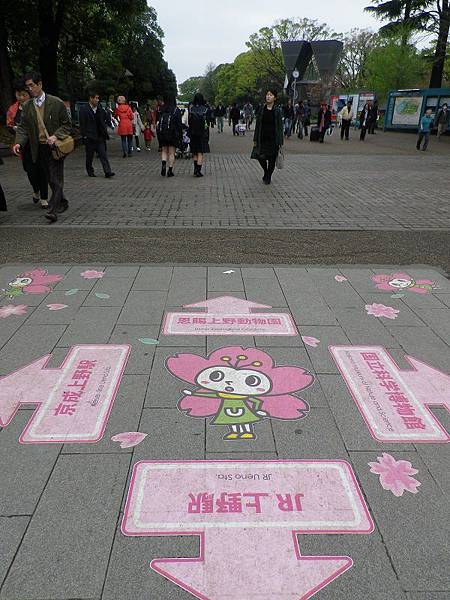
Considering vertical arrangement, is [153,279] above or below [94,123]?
below

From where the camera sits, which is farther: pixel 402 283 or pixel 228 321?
pixel 402 283

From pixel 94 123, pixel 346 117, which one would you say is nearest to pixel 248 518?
pixel 94 123

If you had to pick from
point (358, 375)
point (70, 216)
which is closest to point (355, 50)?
point (70, 216)

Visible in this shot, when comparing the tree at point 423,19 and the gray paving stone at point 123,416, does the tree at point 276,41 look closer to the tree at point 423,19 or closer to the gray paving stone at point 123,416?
the tree at point 423,19

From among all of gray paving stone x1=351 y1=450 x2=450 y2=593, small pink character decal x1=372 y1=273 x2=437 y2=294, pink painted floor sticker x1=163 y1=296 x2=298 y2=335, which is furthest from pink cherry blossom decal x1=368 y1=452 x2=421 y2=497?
small pink character decal x1=372 y1=273 x2=437 y2=294

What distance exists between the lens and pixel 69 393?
299cm

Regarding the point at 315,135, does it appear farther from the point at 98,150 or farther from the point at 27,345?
the point at 27,345

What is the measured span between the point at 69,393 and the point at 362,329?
234 cm

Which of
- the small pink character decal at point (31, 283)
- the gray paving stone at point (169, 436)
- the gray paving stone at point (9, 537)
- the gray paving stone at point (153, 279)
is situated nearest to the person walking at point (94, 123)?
the small pink character decal at point (31, 283)

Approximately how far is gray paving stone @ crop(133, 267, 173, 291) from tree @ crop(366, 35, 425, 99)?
3781cm

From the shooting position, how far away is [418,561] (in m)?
1.92

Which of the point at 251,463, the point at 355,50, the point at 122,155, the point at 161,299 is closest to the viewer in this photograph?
the point at 251,463

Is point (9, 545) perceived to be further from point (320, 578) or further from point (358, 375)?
point (358, 375)

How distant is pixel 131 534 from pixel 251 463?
69 cm
